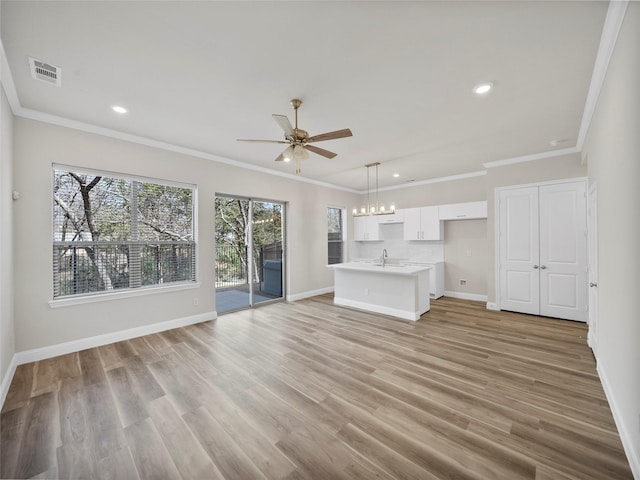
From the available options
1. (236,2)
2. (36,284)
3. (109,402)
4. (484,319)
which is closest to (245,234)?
(36,284)

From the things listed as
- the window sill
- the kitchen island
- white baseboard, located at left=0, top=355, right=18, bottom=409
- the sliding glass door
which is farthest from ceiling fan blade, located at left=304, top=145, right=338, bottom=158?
white baseboard, located at left=0, top=355, right=18, bottom=409

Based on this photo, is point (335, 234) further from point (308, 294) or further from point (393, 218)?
point (308, 294)

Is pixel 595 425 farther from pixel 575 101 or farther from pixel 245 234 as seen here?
pixel 245 234

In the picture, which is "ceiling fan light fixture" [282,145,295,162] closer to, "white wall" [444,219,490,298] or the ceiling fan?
the ceiling fan

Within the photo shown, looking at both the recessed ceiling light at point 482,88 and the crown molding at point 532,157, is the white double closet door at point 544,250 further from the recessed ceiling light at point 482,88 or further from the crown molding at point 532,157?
the recessed ceiling light at point 482,88

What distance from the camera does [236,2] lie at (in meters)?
1.65

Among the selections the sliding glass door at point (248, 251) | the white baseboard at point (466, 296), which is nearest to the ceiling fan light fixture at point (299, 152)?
the sliding glass door at point (248, 251)

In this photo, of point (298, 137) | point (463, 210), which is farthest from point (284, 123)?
point (463, 210)

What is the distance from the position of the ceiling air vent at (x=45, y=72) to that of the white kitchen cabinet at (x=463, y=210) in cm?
643

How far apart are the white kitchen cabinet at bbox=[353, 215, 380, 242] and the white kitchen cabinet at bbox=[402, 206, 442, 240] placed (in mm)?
882

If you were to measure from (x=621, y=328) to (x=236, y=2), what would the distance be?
3360mm

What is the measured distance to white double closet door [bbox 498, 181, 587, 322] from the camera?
13.8 feet

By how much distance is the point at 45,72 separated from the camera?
2.28m

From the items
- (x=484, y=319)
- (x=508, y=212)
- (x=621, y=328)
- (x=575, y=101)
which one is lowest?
(x=484, y=319)
